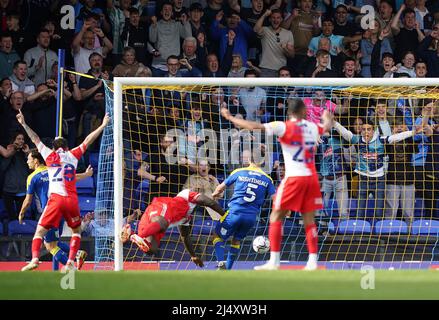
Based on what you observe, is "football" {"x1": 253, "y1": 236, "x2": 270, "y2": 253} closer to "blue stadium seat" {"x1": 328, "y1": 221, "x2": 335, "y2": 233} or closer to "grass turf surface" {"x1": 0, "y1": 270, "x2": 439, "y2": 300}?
"blue stadium seat" {"x1": 328, "y1": 221, "x2": 335, "y2": 233}

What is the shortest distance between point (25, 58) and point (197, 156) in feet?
14.3

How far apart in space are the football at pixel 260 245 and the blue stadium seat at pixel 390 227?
222cm

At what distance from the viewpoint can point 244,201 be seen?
57.3ft

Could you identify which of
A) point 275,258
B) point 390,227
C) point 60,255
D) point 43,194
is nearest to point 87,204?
point 43,194

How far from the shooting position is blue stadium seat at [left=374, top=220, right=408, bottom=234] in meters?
18.9

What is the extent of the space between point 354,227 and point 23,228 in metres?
5.78

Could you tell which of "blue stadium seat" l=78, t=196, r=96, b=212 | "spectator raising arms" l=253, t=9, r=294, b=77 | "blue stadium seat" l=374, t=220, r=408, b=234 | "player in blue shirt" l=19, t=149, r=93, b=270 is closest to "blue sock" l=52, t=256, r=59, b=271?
"player in blue shirt" l=19, t=149, r=93, b=270

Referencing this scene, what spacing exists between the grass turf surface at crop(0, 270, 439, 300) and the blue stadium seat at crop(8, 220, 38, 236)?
7.33 m

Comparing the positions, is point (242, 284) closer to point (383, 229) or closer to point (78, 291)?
point (78, 291)

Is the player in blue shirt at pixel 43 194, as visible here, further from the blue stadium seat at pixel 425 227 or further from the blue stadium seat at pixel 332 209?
the blue stadium seat at pixel 425 227

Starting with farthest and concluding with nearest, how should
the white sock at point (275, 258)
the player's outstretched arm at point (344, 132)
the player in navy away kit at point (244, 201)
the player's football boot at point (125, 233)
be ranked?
1. the player's outstretched arm at point (344, 132)
2. the player in navy away kit at point (244, 201)
3. the player's football boot at point (125, 233)
4. the white sock at point (275, 258)

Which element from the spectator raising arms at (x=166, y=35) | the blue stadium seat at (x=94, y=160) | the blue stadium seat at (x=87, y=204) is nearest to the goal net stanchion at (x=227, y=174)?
the blue stadium seat at (x=87, y=204)

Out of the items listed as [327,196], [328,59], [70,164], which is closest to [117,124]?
[70,164]

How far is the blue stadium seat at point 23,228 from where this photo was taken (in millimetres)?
19562
